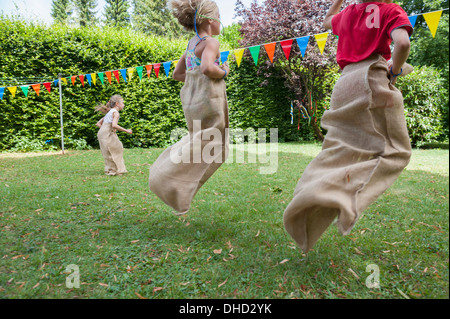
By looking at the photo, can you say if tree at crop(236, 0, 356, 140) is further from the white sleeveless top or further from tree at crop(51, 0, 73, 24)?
tree at crop(51, 0, 73, 24)

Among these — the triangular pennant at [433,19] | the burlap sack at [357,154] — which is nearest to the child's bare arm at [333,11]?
the burlap sack at [357,154]

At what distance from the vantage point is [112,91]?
11.3 meters

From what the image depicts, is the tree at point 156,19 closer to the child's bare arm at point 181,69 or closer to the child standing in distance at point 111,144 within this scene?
the child standing in distance at point 111,144

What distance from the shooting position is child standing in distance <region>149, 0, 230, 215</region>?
294 cm

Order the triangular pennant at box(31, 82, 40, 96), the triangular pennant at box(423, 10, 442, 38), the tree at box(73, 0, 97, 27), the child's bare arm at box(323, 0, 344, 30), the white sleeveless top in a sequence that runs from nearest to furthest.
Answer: the child's bare arm at box(323, 0, 344, 30) < the triangular pennant at box(423, 10, 442, 38) < the white sleeveless top < the triangular pennant at box(31, 82, 40, 96) < the tree at box(73, 0, 97, 27)

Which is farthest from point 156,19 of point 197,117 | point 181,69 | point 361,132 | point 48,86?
point 361,132

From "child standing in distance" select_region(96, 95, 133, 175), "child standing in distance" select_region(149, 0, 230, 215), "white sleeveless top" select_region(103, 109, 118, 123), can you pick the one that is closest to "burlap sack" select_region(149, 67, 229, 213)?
"child standing in distance" select_region(149, 0, 230, 215)

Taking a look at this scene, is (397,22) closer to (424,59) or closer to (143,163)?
(143,163)

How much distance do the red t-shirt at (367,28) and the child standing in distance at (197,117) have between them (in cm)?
113

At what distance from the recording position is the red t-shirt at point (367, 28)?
80.8 inches

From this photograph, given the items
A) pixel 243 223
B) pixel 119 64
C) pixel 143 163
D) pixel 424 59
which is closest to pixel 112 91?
pixel 119 64

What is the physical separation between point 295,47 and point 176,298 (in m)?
12.2

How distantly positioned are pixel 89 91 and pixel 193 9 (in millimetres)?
9362

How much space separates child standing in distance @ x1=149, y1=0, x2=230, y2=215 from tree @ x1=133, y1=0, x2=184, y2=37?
1509 inches
